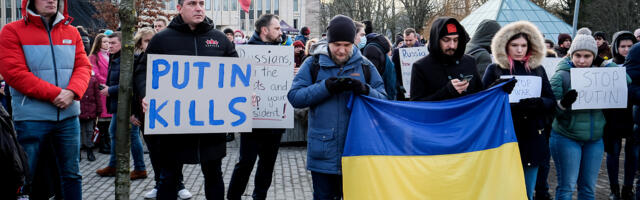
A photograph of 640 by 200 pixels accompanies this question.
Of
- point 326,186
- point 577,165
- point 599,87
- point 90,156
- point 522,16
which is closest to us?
point 326,186

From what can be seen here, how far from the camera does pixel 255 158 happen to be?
565 centimetres

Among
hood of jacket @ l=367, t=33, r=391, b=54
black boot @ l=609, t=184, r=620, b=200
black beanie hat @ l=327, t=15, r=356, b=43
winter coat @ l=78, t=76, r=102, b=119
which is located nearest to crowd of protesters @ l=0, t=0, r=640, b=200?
black beanie hat @ l=327, t=15, r=356, b=43

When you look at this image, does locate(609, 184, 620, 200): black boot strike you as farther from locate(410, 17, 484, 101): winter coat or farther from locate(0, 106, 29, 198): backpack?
locate(0, 106, 29, 198): backpack

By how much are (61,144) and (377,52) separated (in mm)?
4571

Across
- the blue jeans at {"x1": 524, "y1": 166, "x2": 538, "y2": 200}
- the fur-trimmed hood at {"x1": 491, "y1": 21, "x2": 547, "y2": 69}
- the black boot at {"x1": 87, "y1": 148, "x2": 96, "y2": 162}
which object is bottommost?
the black boot at {"x1": 87, "y1": 148, "x2": 96, "y2": 162}

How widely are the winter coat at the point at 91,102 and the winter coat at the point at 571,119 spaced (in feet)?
22.7

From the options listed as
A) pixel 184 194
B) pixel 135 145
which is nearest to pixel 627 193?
pixel 184 194

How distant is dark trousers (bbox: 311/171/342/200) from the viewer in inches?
170

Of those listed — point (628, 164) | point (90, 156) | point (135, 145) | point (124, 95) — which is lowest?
point (90, 156)

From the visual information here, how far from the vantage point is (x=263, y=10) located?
81.5 meters

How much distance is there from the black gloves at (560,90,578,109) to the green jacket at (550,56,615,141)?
0.64 ft

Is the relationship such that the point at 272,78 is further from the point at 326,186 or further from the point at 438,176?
the point at 438,176

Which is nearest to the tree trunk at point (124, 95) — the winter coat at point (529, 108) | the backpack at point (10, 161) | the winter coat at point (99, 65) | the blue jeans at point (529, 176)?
the backpack at point (10, 161)

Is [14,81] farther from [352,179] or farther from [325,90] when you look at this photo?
[352,179]
